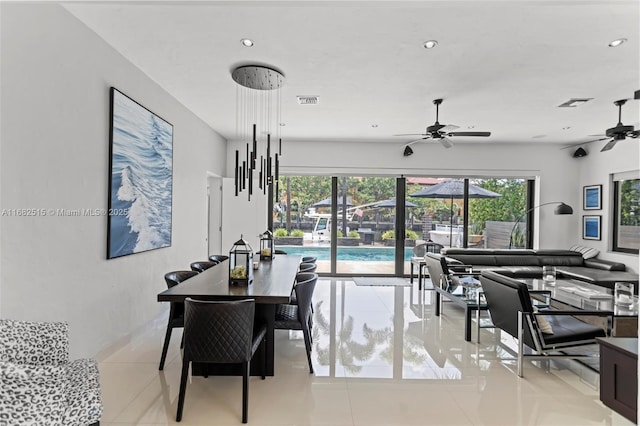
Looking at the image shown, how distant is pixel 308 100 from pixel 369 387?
3575mm

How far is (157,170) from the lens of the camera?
4.34 metres

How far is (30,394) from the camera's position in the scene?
1662mm

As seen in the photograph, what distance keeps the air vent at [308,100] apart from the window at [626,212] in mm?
5999

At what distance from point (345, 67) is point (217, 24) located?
140 cm

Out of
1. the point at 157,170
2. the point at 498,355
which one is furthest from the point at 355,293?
the point at 157,170

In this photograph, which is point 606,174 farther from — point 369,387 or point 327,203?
point 369,387

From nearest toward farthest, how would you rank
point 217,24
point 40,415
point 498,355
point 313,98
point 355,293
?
point 40,415 → point 217,24 → point 498,355 → point 313,98 → point 355,293

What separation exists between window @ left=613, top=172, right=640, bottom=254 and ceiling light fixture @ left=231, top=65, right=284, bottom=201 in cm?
650

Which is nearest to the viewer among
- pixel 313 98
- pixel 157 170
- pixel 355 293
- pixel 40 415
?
pixel 40 415

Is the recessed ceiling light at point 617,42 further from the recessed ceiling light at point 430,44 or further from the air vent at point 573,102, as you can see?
the air vent at point 573,102

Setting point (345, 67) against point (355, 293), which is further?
point (355, 293)

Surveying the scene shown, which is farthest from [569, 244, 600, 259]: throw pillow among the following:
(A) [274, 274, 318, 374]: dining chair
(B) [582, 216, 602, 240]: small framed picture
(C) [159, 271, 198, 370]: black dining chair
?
(C) [159, 271, 198, 370]: black dining chair

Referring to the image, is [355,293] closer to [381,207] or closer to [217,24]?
[381,207]

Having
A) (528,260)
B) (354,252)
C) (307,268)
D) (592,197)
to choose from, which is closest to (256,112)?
(307,268)
